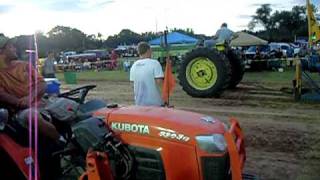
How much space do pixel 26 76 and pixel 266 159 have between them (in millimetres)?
3391

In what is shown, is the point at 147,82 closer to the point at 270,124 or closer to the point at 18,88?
the point at 18,88

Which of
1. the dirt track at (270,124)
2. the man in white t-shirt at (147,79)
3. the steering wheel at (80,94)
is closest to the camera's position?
the steering wheel at (80,94)

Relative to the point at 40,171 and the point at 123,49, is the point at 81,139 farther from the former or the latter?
the point at 123,49

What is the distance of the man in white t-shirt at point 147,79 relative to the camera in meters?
6.69

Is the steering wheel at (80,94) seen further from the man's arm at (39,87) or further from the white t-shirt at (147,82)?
the white t-shirt at (147,82)

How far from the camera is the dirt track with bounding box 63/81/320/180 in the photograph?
6.41 meters

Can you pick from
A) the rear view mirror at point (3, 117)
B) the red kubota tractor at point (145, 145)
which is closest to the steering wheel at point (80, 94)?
the red kubota tractor at point (145, 145)

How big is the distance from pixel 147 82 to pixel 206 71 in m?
6.63

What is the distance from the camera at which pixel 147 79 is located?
6.70 metres

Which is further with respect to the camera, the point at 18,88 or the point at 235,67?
the point at 235,67

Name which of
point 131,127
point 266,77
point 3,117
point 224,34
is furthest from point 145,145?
point 266,77

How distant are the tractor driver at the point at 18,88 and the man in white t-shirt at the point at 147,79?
2.05 m

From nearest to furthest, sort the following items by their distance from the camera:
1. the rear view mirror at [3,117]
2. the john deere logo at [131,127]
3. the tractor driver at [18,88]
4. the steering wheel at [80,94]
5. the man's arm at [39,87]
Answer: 1. the john deere logo at [131,127]
2. the rear view mirror at [3,117]
3. the tractor driver at [18,88]
4. the steering wheel at [80,94]
5. the man's arm at [39,87]

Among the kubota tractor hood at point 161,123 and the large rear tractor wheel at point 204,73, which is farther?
the large rear tractor wheel at point 204,73
